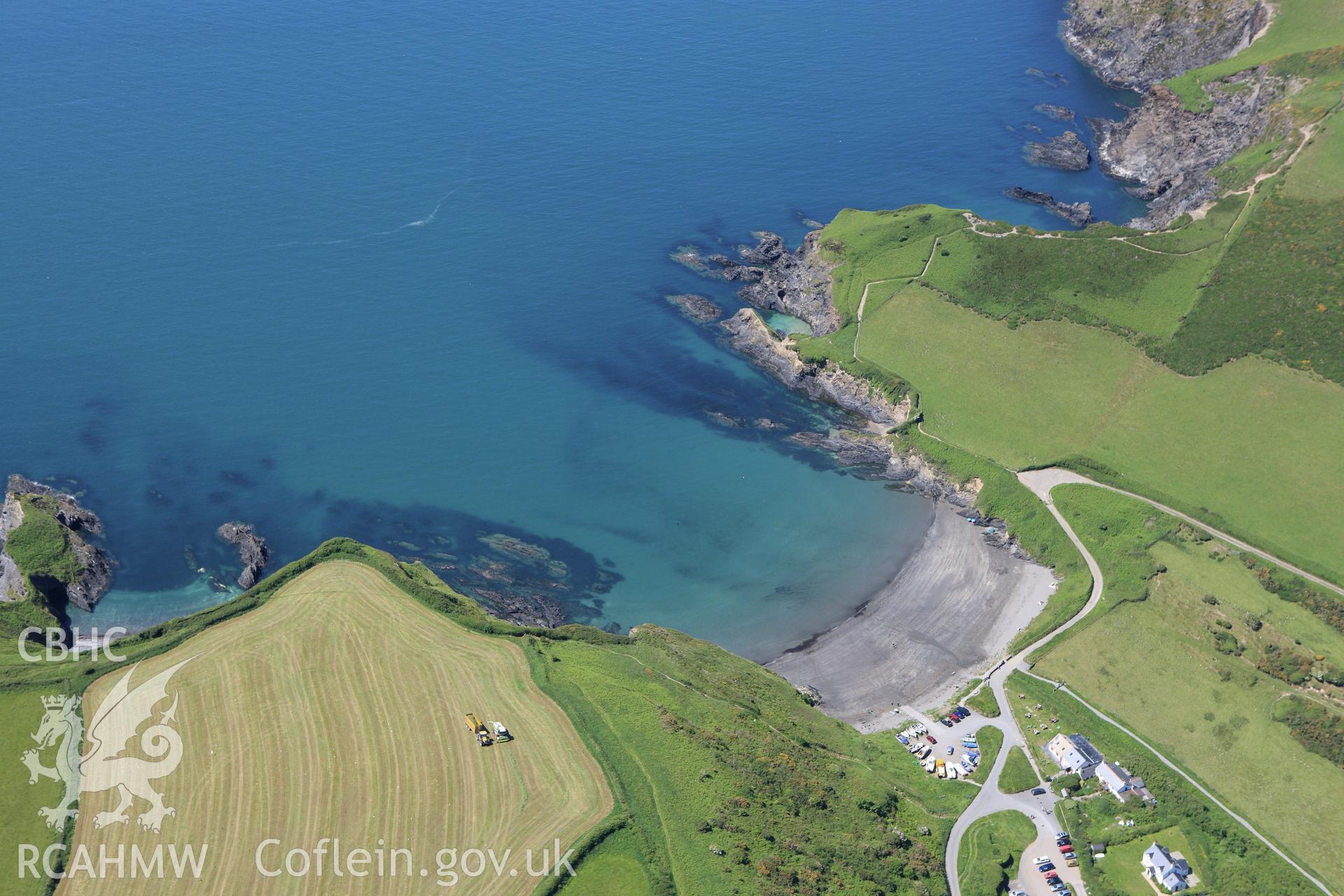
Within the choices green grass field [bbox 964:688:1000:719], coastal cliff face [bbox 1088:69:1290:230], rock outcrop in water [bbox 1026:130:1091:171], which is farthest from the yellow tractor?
rock outcrop in water [bbox 1026:130:1091:171]

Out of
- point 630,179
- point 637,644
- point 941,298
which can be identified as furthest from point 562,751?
point 630,179

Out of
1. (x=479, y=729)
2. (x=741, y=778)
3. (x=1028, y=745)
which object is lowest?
(x=1028, y=745)

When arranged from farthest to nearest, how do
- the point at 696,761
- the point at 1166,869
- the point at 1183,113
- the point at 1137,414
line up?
the point at 1183,113 → the point at 1137,414 → the point at 696,761 → the point at 1166,869

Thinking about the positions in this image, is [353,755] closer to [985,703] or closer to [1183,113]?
[985,703]

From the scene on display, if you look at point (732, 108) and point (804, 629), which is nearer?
point (804, 629)

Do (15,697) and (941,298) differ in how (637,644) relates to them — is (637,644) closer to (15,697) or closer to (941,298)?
(15,697)

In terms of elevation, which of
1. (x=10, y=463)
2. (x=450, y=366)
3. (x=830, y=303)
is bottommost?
(x=10, y=463)

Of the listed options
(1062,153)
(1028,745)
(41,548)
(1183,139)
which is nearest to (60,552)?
(41,548)
